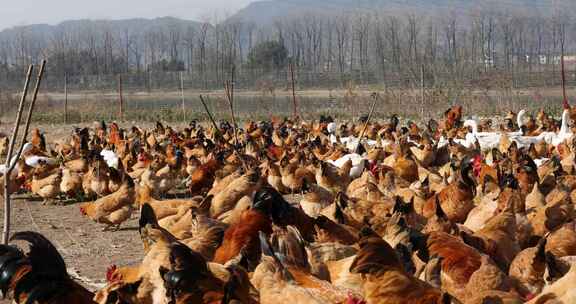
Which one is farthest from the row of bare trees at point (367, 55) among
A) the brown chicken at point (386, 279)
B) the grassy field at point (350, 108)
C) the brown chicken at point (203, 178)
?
the brown chicken at point (386, 279)

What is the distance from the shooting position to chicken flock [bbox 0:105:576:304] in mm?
4660

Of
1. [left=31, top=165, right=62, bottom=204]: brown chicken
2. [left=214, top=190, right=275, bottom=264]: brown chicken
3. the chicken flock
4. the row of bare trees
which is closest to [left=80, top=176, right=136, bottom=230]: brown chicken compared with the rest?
the chicken flock

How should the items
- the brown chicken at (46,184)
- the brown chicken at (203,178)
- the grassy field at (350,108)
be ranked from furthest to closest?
the grassy field at (350,108) → the brown chicken at (46,184) → the brown chicken at (203,178)

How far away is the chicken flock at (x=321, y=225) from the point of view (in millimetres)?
4660

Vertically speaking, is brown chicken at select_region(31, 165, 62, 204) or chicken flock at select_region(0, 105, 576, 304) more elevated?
chicken flock at select_region(0, 105, 576, 304)

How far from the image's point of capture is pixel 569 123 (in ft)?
50.3

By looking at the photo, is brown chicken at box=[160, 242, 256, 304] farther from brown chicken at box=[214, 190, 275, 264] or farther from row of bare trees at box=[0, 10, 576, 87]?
row of bare trees at box=[0, 10, 576, 87]

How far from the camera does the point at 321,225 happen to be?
6.31 meters

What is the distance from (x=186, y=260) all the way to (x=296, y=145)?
1035 cm

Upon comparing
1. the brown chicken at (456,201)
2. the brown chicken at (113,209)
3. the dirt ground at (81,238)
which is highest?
the brown chicken at (456,201)

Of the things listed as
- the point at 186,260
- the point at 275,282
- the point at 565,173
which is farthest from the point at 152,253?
the point at 565,173

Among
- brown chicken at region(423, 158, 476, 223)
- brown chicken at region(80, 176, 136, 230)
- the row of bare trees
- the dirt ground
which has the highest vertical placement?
the row of bare trees

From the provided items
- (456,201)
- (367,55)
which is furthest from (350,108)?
(367,55)

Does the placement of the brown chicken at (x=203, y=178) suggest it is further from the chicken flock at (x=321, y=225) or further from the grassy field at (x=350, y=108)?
the grassy field at (x=350, y=108)
